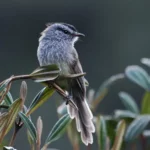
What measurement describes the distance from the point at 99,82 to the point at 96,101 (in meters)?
6.35

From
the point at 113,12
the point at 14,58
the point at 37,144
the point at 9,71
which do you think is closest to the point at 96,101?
the point at 37,144

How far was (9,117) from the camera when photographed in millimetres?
2037

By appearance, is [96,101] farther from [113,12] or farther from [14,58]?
[113,12]

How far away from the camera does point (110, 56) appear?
1055 centimetres

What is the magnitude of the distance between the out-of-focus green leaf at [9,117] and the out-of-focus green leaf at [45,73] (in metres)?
0.09

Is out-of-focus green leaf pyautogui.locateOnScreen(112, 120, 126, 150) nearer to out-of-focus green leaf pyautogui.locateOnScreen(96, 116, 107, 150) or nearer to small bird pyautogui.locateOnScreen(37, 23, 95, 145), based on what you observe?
out-of-focus green leaf pyautogui.locateOnScreen(96, 116, 107, 150)

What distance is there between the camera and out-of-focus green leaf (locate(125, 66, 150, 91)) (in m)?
2.90

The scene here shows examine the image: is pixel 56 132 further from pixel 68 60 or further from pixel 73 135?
pixel 68 60

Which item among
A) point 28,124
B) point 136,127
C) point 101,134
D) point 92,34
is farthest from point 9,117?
point 92,34

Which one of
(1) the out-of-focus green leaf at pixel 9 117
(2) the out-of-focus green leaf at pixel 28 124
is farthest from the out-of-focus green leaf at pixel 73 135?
(1) the out-of-focus green leaf at pixel 9 117

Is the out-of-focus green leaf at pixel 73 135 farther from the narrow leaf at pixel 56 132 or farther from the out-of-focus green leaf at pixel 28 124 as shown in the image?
the out-of-focus green leaf at pixel 28 124

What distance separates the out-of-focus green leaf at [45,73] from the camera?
2.04m

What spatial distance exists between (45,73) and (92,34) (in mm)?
8745

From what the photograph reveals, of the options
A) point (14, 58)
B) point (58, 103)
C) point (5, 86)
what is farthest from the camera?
point (14, 58)
